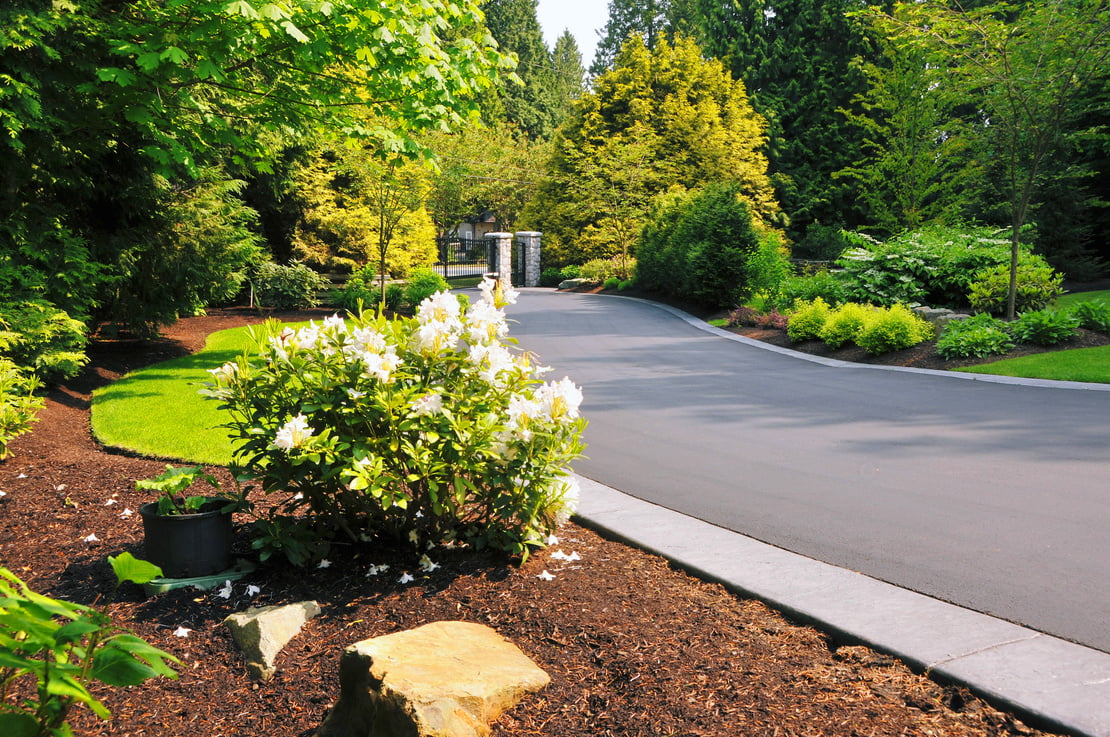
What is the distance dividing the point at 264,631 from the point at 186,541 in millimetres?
847

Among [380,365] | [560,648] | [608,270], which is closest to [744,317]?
[608,270]

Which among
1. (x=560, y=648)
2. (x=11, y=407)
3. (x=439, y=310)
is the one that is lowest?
(x=560, y=648)

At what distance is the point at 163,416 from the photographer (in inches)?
316

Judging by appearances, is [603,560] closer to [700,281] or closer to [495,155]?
[700,281]

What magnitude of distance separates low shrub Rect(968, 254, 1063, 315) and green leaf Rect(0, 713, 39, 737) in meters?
14.9

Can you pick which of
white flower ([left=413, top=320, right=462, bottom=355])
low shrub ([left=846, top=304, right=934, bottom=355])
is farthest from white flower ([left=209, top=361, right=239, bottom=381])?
low shrub ([left=846, top=304, right=934, bottom=355])

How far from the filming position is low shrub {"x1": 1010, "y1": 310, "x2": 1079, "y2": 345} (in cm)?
1166

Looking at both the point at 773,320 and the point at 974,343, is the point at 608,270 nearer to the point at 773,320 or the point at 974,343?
the point at 773,320

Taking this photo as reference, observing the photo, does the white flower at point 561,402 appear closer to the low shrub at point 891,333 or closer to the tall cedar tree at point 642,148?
the low shrub at point 891,333

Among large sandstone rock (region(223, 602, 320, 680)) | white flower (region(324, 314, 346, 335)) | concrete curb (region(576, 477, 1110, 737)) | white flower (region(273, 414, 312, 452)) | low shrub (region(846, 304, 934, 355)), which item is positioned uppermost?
white flower (region(324, 314, 346, 335))

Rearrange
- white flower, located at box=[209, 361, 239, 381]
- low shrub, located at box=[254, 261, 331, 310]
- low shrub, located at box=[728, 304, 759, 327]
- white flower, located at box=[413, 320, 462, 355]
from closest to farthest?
white flower, located at box=[413, 320, 462, 355], white flower, located at box=[209, 361, 239, 381], low shrub, located at box=[728, 304, 759, 327], low shrub, located at box=[254, 261, 331, 310]

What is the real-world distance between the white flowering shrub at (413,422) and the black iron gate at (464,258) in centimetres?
3470

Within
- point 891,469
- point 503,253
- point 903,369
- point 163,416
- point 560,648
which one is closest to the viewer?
point 560,648

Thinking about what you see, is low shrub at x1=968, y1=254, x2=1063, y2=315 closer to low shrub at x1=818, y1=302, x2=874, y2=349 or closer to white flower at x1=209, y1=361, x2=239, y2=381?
low shrub at x1=818, y1=302, x2=874, y2=349
